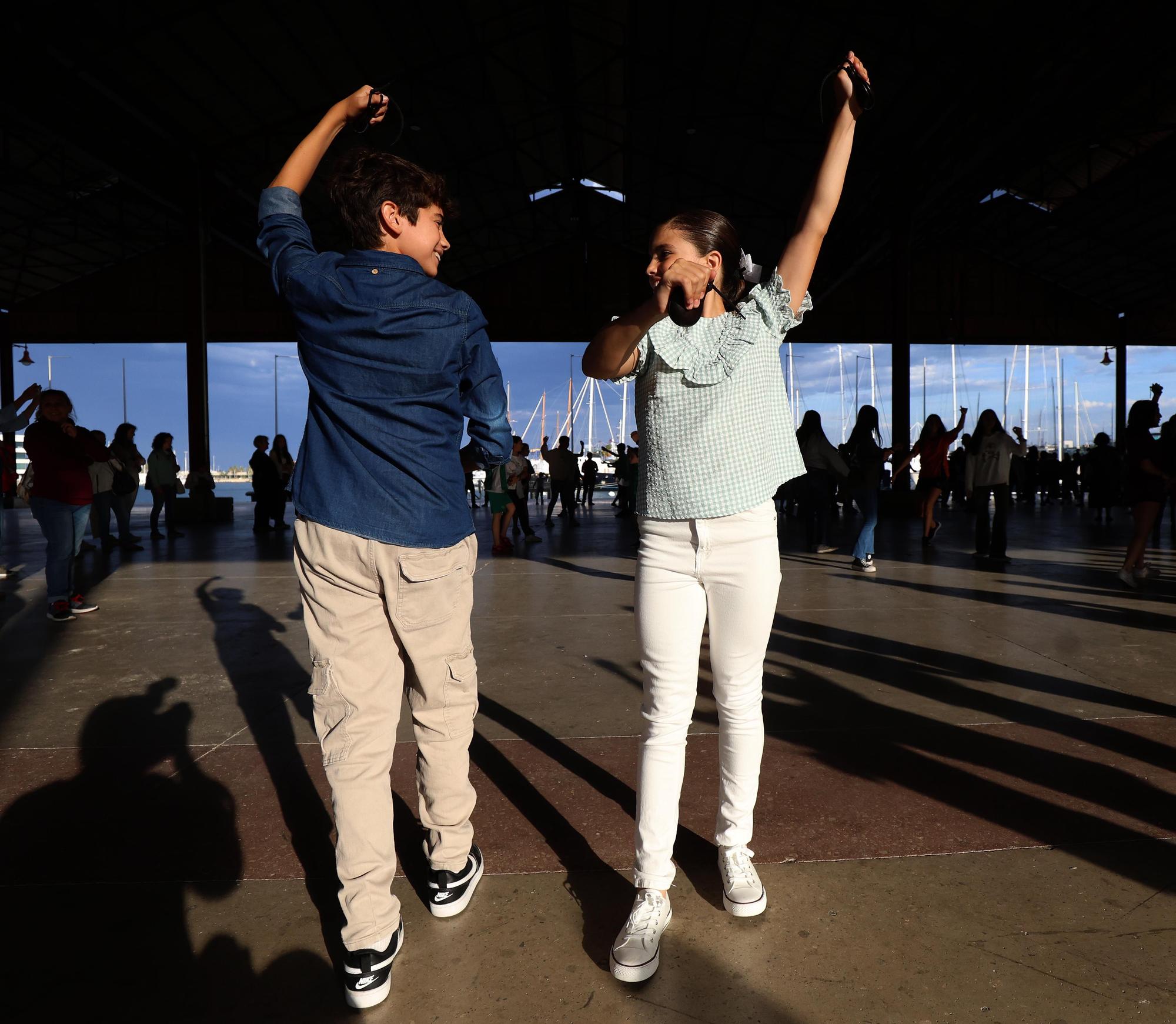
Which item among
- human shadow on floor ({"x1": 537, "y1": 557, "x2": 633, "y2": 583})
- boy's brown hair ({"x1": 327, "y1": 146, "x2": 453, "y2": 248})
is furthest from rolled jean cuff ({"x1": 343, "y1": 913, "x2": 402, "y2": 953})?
human shadow on floor ({"x1": 537, "y1": 557, "x2": 633, "y2": 583})

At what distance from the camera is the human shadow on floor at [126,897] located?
152 centimetres

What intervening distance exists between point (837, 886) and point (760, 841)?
0.87 feet

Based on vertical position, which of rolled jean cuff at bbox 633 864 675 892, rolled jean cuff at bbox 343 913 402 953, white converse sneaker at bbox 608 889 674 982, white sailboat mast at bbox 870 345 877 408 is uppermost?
white sailboat mast at bbox 870 345 877 408

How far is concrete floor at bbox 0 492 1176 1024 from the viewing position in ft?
5.00

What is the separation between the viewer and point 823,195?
5.68 feet

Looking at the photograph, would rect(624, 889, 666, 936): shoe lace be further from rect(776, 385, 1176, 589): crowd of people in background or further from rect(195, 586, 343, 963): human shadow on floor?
rect(776, 385, 1176, 589): crowd of people in background

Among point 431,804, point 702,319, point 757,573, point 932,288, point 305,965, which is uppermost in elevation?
point 932,288

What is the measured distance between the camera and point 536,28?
13.6 m

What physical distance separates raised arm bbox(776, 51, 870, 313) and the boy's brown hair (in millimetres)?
763

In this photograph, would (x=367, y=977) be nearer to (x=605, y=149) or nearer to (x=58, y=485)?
(x=58, y=485)

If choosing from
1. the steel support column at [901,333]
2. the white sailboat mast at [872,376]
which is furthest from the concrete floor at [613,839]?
the white sailboat mast at [872,376]

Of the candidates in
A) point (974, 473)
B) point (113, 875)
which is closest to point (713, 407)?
point (113, 875)

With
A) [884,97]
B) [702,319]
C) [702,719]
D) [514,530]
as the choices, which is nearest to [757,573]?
[702,319]

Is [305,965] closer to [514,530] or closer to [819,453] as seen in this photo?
[819,453]
